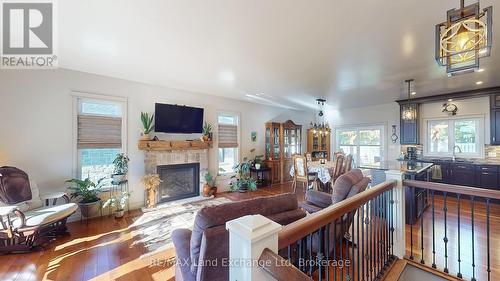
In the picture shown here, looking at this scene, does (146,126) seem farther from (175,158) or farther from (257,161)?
(257,161)

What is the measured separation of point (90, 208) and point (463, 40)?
5286mm

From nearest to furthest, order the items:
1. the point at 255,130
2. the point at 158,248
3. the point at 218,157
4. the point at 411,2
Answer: the point at 411,2
the point at 158,248
the point at 218,157
the point at 255,130

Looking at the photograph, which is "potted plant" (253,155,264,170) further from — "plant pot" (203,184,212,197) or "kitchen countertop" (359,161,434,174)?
"kitchen countertop" (359,161,434,174)

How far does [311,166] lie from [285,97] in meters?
2.03

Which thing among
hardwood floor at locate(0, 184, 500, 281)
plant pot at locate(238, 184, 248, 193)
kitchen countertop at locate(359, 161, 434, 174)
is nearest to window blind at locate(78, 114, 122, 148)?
hardwood floor at locate(0, 184, 500, 281)

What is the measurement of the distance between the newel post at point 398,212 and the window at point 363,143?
5.04 meters

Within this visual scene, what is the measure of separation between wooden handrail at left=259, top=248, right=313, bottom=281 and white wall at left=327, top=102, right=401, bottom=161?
7.08m

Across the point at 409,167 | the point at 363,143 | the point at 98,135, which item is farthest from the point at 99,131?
the point at 363,143

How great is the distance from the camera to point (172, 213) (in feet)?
13.2

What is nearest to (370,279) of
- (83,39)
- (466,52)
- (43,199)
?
(466,52)

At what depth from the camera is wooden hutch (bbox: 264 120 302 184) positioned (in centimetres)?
670

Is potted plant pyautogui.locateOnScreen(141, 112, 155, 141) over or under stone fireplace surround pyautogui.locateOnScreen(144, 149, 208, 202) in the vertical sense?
over

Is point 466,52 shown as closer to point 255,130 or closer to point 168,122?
point 168,122

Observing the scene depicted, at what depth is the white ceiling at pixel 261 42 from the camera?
6.35ft
